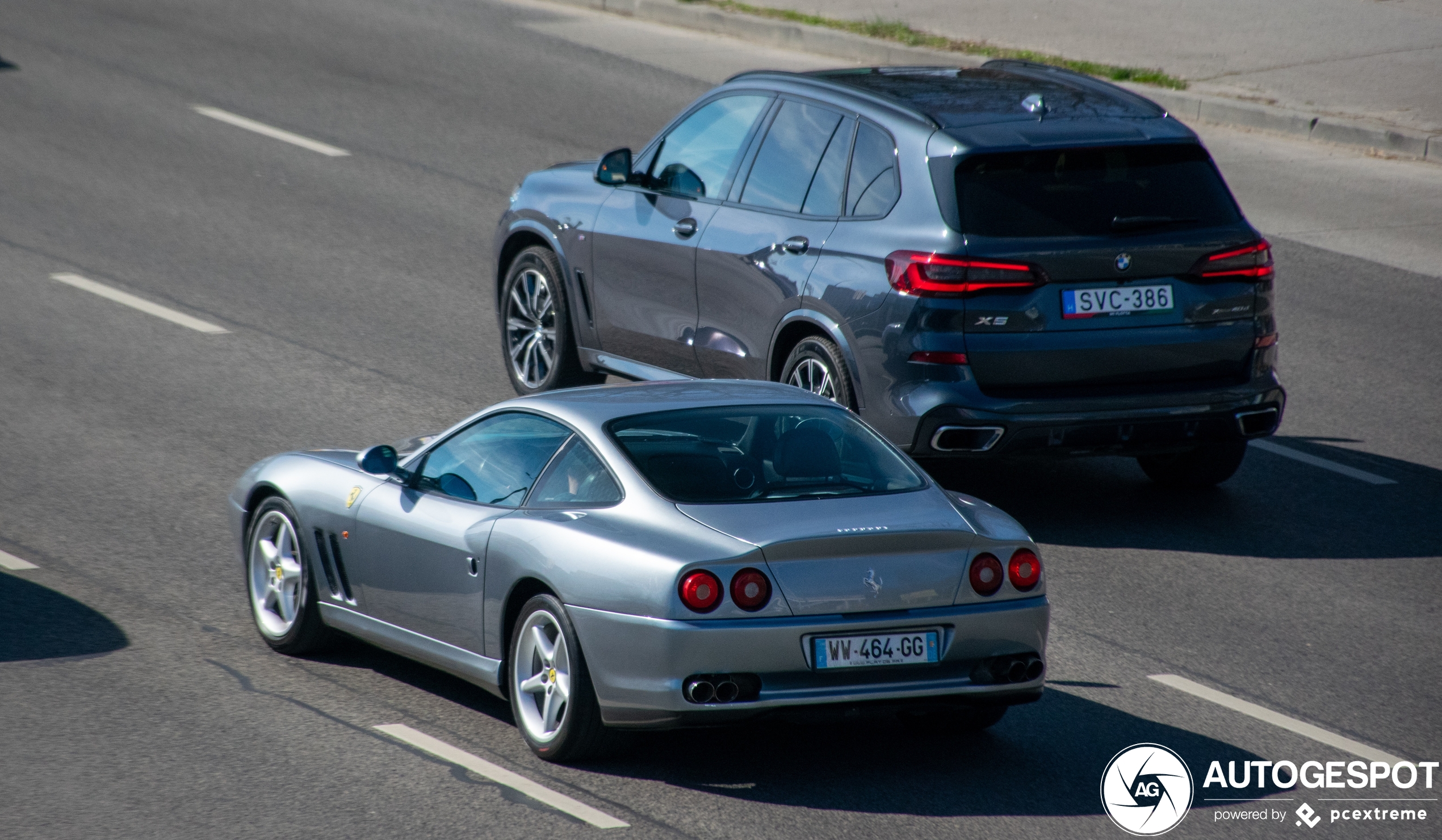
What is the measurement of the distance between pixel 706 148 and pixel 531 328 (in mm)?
1754

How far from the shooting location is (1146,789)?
6305 mm

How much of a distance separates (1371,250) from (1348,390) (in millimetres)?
3077

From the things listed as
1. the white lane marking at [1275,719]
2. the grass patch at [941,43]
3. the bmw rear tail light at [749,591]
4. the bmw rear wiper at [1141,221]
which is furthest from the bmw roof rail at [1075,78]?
the grass patch at [941,43]

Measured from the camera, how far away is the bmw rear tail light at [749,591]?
603 centimetres

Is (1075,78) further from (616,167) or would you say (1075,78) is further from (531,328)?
(531,328)

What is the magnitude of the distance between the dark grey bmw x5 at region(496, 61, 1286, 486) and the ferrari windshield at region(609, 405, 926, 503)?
2032 mm

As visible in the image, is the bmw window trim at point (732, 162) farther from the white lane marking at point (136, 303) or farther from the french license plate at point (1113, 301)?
the white lane marking at point (136, 303)

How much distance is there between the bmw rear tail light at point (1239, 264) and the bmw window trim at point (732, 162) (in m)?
2.43

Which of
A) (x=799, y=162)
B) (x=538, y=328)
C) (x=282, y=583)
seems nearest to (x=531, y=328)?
(x=538, y=328)

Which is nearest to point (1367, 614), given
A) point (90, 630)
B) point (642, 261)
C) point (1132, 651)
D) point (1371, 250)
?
point (1132, 651)

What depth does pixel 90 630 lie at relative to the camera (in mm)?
7680

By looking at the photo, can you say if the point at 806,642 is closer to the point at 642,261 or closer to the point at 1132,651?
the point at 1132,651

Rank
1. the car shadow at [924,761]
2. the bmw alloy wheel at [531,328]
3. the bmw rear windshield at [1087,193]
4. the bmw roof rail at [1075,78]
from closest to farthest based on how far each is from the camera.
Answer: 1. the car shadow at [924,761]
2. the bmw rear windshield at [1087,193]
3. the bmw roof rail at [1075,78]
4. the bmw alloy wheel at [531,328]

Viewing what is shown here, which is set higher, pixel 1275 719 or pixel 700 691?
pixel 700 691
